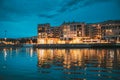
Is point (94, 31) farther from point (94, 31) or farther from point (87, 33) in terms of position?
point (87, 33)

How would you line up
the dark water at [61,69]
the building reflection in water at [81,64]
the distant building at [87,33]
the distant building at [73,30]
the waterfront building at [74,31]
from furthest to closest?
the distant building at [73,30] → the waterfront building at [74,31] → the distant building at [87,33] → the building reflection in water at [81,64] → the dark water at [61,69]

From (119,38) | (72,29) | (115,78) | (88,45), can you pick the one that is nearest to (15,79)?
(115,78)

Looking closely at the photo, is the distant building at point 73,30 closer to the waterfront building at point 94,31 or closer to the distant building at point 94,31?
the waterfront building at point 94,31

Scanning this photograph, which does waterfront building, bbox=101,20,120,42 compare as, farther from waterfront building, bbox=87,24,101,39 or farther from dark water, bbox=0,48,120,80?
dark water, bbox=0,48,120,80

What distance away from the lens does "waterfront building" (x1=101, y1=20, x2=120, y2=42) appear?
165212 mm

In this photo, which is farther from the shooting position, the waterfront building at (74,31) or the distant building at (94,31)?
the distant building at (94,31)

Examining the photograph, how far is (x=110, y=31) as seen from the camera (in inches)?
6683

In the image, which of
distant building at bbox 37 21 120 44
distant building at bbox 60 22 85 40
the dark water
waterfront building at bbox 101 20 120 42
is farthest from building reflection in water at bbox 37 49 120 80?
distant building at bbox 60 22 85 40

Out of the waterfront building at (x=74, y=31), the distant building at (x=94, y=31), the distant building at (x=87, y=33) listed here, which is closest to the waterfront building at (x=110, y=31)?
the distant building at (x=87, y=33)

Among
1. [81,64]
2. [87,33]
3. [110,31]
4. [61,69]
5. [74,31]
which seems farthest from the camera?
[87,33]

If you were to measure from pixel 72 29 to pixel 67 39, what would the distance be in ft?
26.6

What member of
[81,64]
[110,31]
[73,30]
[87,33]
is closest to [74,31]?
[73,30]

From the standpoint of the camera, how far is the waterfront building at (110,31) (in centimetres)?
16521

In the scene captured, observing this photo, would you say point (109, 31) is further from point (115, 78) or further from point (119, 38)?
point (115, 78)
